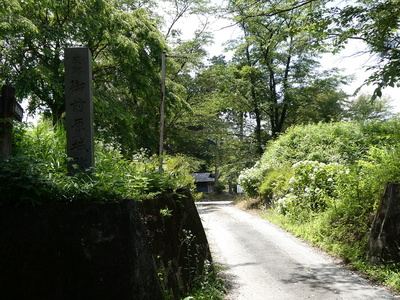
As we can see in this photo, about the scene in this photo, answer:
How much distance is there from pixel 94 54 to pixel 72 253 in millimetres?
13526

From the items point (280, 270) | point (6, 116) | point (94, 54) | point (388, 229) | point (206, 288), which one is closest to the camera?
point (6, 116)

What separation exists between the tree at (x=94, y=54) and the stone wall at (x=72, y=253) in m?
8.36

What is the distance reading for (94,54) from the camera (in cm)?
1509

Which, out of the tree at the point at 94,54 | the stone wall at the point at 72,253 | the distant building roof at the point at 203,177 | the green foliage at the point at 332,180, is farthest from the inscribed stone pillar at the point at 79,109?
the distant building roof at the point at 203,177

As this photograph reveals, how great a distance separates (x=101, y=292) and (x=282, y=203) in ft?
31.6

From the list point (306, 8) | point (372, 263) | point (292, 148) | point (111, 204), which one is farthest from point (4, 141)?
point (292, 148)

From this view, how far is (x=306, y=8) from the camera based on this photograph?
845 centimetres

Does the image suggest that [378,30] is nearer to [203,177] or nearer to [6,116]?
[6,116]

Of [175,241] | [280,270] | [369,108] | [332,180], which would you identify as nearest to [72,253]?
[175,241]

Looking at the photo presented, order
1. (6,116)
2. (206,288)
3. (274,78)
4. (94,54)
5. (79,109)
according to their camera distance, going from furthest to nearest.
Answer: (274,78) < (94,54) < (206,288) < (79,109) < (6,116)

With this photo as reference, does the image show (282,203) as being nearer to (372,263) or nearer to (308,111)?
(372,263)

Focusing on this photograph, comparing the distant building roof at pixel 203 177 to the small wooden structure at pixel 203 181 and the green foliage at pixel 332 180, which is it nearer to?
the small wooden structure at pixel 203 181

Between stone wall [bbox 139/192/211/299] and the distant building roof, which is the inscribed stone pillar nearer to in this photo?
stone wall [bbox 139/192/211/299]

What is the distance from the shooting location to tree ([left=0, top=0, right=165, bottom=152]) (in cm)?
1109
